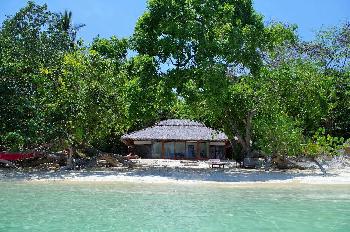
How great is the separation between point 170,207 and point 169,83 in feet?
36.4

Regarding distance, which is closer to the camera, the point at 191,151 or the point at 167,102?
the point at 167,102

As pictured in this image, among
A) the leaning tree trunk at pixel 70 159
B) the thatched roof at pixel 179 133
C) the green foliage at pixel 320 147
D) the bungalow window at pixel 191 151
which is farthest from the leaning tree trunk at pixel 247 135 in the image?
the bungalow window at pixel 191 151

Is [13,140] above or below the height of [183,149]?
below

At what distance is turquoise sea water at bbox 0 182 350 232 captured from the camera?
1176 centimetres

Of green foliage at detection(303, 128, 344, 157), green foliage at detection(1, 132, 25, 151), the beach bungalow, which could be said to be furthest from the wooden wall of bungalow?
green foliage at detection(303, 128, 344, 157)

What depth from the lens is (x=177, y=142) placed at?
37281 mm

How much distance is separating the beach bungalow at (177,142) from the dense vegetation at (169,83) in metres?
8.46

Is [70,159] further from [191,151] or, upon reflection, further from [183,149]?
[191,151]

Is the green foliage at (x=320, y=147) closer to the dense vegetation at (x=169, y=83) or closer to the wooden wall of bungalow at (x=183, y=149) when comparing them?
the dense vegetation at (x=169, y=83)

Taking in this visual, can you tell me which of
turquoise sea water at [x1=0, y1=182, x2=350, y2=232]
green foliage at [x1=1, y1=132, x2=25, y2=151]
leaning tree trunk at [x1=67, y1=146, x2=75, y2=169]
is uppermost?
green foliage at [x1=1, y1=132, x2=25, y2=151]

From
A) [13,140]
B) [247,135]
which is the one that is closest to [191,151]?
[247,135]

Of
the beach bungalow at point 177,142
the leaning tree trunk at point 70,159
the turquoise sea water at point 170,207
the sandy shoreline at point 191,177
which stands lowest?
the turquoise sea water at point 170,207

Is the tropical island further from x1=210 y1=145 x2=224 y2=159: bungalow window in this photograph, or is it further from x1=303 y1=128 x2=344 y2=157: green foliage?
x1=210 y1=145 x2=224 y2=159: bungalow window

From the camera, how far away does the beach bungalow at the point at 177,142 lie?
35094 millimetres
